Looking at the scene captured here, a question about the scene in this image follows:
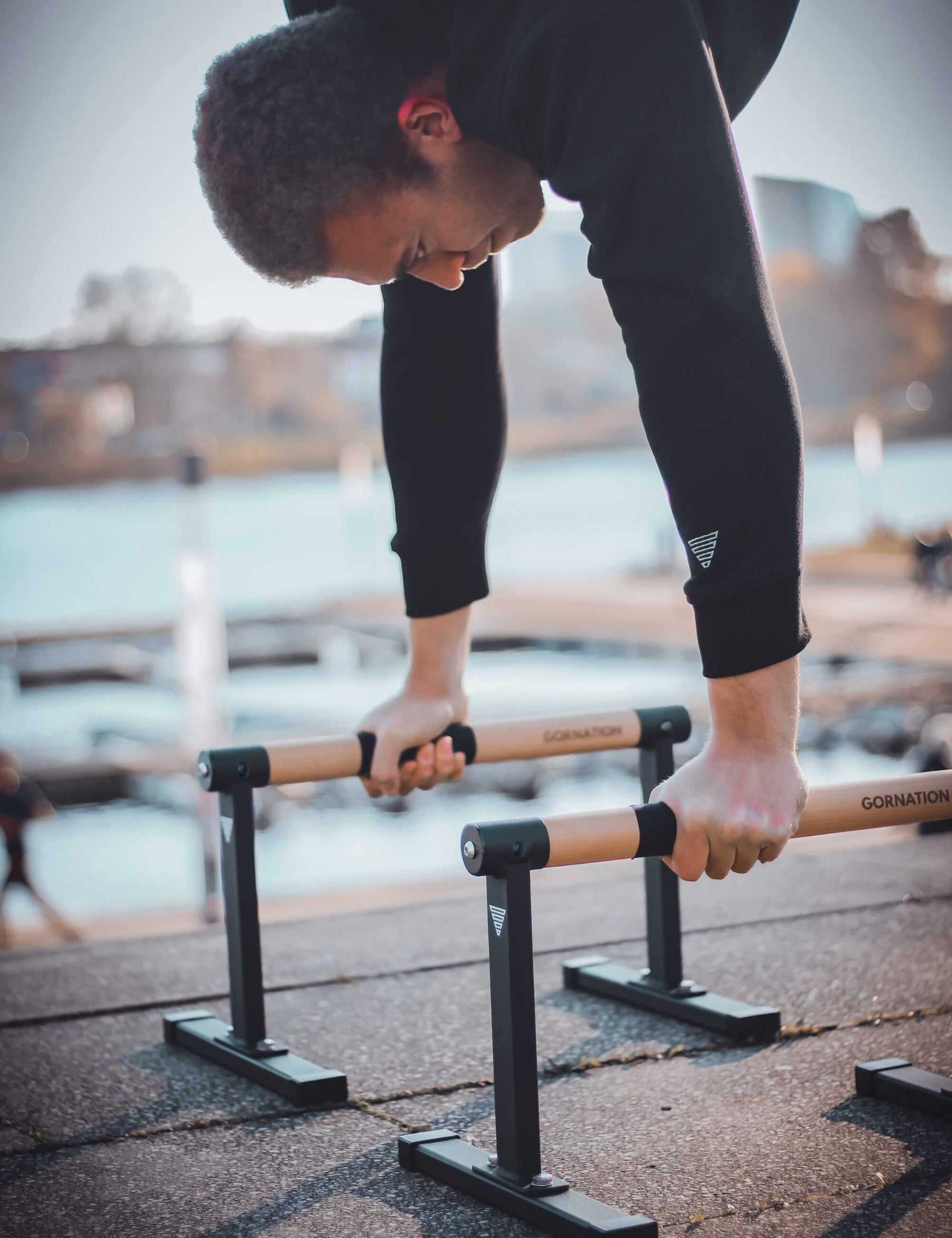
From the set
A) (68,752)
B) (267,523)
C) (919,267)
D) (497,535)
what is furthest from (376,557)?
(68,752)

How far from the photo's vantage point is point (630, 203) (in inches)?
32.4

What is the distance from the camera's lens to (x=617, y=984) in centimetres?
166

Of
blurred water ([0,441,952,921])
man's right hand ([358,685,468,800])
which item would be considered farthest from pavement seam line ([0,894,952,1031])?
blurred water ([0,441,952,921])

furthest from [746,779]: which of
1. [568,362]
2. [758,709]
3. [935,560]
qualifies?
[568,362]

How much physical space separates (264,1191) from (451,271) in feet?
2.66

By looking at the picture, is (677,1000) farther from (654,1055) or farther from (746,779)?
(746,779)

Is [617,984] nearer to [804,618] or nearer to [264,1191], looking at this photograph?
[264,1191]

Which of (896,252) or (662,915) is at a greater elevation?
(896,252)

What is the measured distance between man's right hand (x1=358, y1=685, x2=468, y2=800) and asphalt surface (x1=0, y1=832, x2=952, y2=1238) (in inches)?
12.4

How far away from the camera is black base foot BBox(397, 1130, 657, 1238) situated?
3.22 ft

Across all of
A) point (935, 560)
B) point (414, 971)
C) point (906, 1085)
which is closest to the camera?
point (906, 1085)

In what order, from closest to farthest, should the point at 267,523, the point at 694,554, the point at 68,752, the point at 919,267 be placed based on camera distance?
the point at 694,554 < the point at 68,752 < the point at 919,267 < the point at 267,523

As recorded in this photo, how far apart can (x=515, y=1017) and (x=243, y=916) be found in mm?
513

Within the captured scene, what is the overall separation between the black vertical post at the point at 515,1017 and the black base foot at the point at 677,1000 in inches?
20.1
